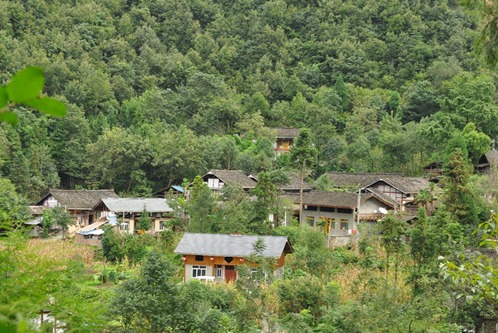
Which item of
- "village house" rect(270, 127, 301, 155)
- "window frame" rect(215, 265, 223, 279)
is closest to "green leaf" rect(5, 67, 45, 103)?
"window frame" rect(215, 265, 223, 279)

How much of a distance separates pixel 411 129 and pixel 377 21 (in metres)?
27.6

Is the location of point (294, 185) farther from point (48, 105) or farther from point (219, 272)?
point (48, 105)

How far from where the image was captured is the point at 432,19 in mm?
58938

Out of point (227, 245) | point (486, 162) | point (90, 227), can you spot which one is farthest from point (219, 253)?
point (486, 162)

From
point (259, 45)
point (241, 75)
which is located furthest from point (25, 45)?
point (259, 45)

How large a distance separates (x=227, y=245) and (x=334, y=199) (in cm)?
919

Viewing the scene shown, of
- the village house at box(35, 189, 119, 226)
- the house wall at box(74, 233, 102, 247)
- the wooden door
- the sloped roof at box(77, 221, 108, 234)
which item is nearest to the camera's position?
the wooden door

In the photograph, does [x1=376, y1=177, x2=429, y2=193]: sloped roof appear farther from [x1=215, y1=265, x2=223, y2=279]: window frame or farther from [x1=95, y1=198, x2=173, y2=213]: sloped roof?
[x1=215, y1=265, x2=223, y2=279]: window frame

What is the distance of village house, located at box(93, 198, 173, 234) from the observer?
2875 centimetres

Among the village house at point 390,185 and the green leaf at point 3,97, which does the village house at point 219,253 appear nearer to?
the village house at point 390,185

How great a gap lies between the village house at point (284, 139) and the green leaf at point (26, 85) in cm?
4158

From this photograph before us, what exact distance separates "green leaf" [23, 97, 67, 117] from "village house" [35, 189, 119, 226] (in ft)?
103

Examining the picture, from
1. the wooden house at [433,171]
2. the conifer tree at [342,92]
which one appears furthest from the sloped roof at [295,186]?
the conifer tree at [342,92]

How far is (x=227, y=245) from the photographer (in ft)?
66.1
